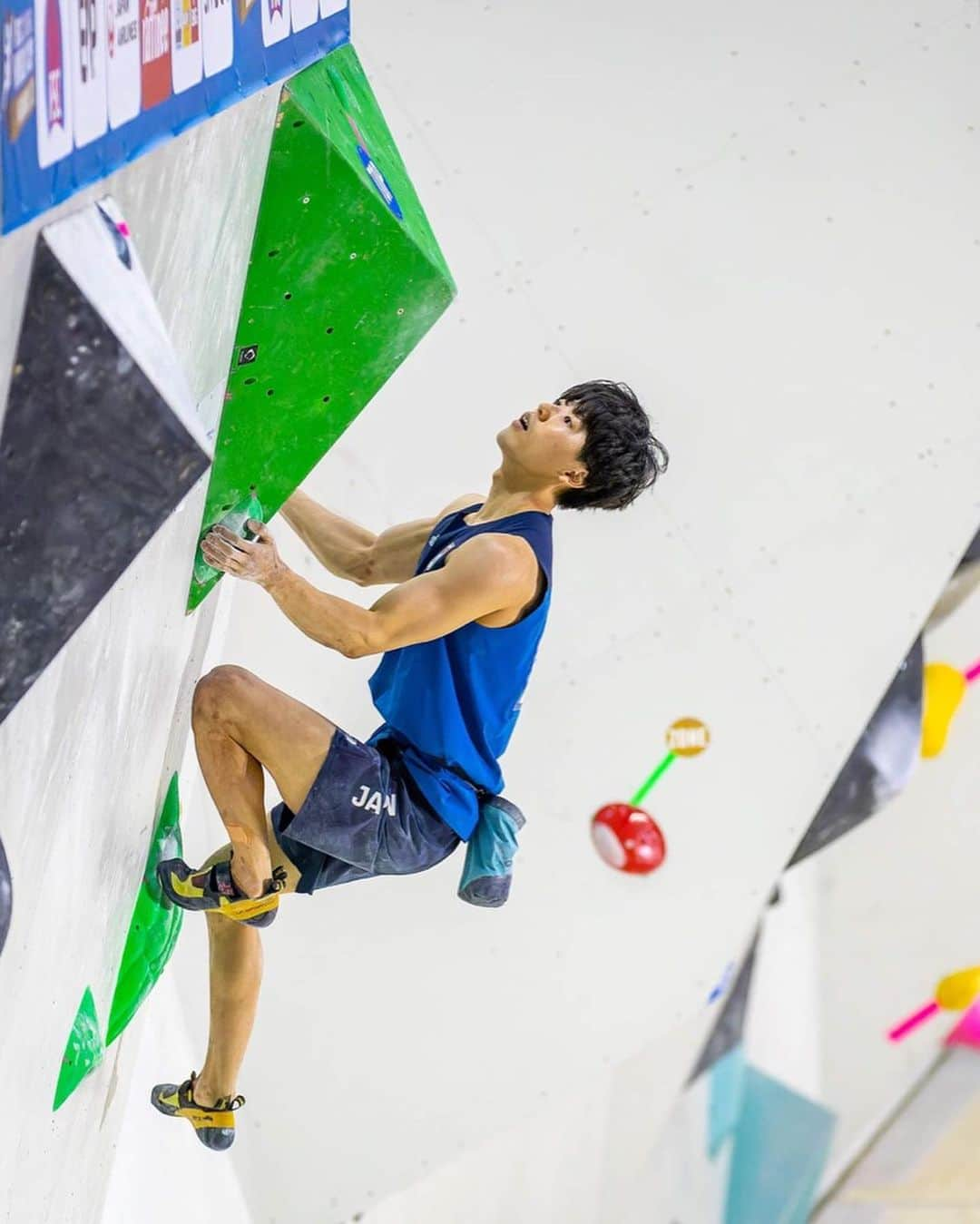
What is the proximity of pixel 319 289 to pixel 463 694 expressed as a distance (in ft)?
1.87

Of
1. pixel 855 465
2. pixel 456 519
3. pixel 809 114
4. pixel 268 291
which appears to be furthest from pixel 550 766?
pixel 268 291

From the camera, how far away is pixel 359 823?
1.96 meters

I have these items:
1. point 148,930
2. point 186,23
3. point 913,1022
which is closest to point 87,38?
point 186,23

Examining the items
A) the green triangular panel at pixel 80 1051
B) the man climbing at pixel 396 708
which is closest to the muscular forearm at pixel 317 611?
the man climbing at pixel 396 708

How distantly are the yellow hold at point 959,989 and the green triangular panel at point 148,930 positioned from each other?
4.32m

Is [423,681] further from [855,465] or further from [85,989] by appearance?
[855,465]

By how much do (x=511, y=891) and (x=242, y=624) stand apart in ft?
2.64

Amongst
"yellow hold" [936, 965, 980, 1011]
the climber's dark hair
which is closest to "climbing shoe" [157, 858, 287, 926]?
the climber's dark hair

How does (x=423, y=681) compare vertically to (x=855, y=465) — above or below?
below

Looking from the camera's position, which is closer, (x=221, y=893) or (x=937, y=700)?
(x=221, y=893)

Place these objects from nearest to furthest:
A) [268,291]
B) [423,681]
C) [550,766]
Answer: [268,291], [423,681], [550,766]

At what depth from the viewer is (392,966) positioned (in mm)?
3289

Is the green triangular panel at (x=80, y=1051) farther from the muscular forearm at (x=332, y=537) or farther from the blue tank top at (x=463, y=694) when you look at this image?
the muscular forearm at (x=332, y=537)

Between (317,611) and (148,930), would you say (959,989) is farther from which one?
(317,611)
